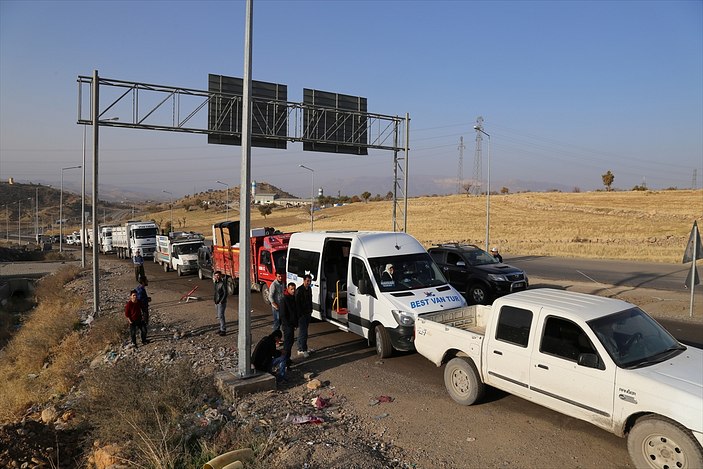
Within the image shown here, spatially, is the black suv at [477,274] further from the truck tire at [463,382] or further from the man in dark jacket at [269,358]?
the man in dark jacket at [269,358]

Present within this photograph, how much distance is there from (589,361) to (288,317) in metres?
5.28

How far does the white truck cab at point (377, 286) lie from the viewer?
9531mm

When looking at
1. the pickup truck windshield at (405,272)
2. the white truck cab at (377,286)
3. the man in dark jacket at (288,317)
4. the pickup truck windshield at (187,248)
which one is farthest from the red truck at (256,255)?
the pickup truck windshield at (405,272)

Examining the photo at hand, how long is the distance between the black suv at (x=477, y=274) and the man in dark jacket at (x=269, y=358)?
8.72 metres

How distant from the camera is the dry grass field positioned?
122 ft

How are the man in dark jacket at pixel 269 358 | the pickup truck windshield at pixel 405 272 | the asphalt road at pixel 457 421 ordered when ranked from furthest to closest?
the pickup truck windshield at pixel 405 272 < the man in dark jacket at pixel 269 358 < the asphalt road at pixel 457 421

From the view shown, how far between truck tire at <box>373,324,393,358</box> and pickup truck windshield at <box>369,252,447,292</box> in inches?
31.3

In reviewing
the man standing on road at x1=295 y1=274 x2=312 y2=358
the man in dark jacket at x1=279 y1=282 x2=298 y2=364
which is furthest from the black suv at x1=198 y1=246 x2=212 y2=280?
the man in dark jacket at x1=279 y1=282 x2=298 y2=364

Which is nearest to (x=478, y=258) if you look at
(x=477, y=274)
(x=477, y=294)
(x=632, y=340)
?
A: (x=477, y=274)

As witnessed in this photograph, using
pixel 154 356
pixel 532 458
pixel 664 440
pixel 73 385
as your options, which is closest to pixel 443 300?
pixel 532 458

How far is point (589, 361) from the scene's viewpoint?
5750mm

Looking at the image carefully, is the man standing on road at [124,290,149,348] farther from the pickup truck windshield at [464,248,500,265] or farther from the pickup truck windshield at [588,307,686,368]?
the pickup truck windshield at [464,248,500,265]

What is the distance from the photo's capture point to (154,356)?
423 inches

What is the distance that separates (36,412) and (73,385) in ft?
3.61
